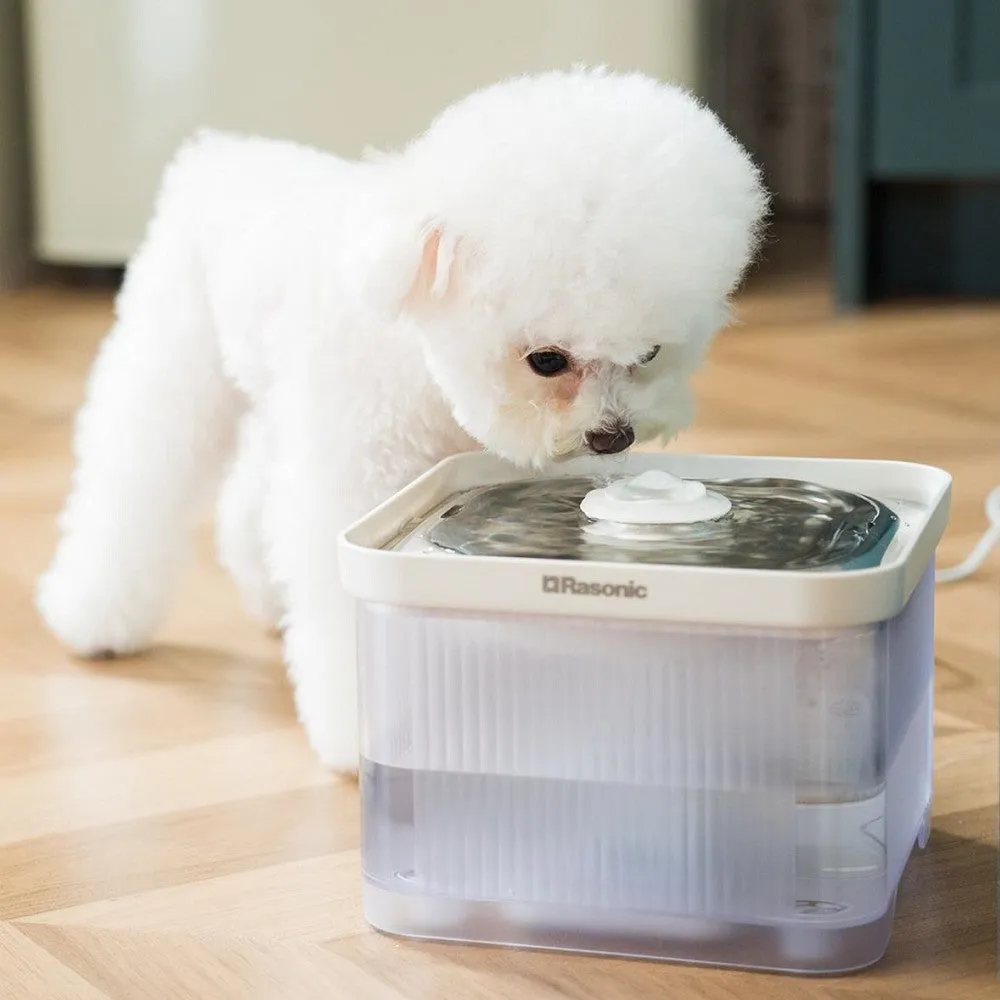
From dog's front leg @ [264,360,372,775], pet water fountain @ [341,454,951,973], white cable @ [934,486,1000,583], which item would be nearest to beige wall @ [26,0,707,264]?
white cable @ [934,486,1000,583]

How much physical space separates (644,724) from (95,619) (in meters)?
0.58

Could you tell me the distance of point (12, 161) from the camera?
2908 millimetres

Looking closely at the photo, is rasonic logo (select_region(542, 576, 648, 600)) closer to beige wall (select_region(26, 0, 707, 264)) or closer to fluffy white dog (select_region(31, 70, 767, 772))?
fluffy white dog (select_region(31, 70, 767, 772))

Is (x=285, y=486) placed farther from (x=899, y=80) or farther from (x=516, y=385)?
(x=899, y=80)

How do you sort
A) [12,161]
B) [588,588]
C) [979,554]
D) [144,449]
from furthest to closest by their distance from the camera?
1. [12,161]
2. [979,554]
3. [144,449]
4. [588,588]

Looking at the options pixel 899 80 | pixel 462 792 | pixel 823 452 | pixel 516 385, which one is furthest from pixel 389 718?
pixel 899 80

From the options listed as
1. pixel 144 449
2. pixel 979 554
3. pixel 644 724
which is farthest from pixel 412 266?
pixel 979 554

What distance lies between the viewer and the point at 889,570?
26.7 inches

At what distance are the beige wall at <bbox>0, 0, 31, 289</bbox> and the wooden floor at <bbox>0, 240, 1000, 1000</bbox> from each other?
4.52 feet

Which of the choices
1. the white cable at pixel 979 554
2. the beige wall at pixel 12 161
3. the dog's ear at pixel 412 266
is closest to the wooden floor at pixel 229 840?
the white cable at pixel 979 554

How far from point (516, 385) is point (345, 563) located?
156 mm

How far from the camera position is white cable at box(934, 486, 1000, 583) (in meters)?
1.31

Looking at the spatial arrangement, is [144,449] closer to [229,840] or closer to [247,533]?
[247,533]

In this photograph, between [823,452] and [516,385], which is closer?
[516,385]
